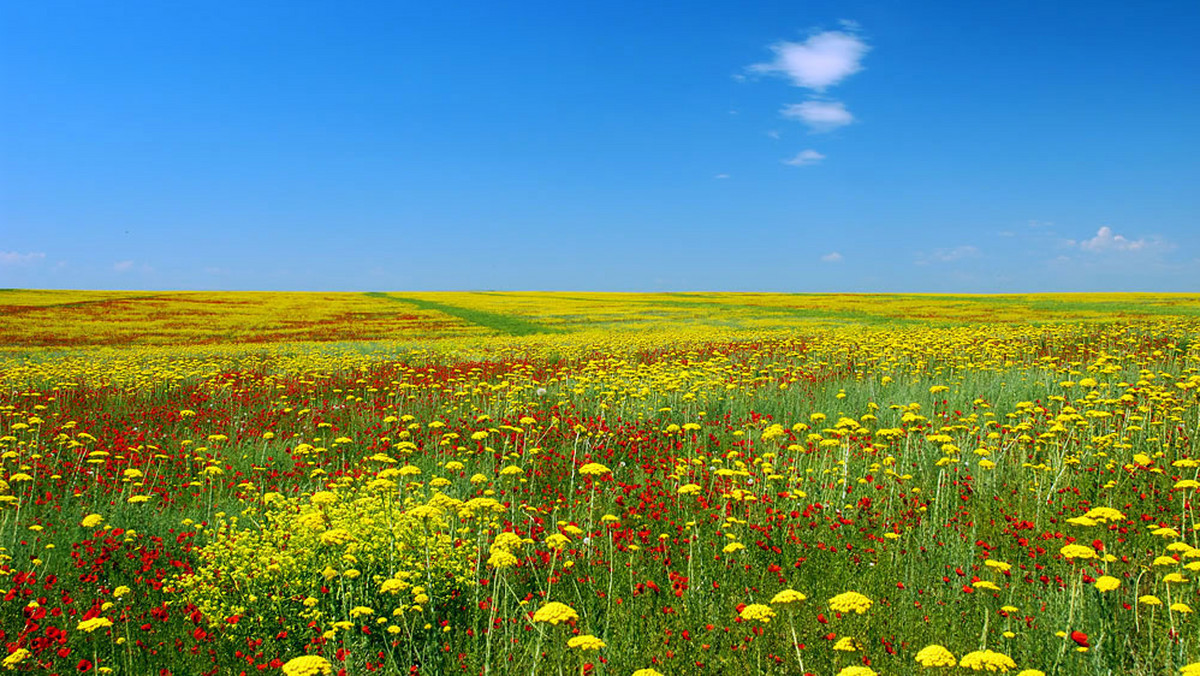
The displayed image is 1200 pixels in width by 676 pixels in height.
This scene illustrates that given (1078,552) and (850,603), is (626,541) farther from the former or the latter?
(1078,552)

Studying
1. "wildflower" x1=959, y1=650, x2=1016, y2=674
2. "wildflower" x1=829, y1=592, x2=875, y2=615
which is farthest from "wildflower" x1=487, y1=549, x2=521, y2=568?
"wildflower" x1=959, y1=650, x2=1016, y2=674

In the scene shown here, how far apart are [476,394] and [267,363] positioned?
9.46m

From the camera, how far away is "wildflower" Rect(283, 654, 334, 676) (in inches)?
117

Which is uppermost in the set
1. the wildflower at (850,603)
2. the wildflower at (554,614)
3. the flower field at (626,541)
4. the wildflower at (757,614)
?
the wildflower at (850,603)

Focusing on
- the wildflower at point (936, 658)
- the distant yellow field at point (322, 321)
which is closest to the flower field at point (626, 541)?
the wildflower at point (936, 658)

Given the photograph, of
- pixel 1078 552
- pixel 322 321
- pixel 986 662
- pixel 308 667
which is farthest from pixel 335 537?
pixel 322 321

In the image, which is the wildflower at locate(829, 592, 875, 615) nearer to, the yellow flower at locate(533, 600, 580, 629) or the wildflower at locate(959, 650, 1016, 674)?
the wildflower at locate(959, 650, 1016, 674)

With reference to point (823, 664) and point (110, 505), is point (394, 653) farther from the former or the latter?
point (110, 505)

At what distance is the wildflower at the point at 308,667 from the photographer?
2.97 metres

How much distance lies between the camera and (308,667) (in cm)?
299

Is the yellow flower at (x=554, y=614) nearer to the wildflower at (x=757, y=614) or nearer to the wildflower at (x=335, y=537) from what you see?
the wildflower at (x=757, y=614)

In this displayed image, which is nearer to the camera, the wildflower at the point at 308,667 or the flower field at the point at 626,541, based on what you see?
the wildflower at the point at 308,667

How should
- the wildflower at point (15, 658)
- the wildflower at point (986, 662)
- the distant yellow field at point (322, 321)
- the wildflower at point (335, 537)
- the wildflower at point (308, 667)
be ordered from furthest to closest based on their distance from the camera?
the distant yellow field at point (322, 321), the wildflower at point (335, 537), the wildflower at point (15, 658), the wildflower at point (308, 667), the wildflower at point (986, 662)

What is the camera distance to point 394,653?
150 inches
